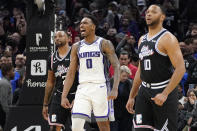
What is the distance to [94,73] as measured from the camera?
8.88 meters

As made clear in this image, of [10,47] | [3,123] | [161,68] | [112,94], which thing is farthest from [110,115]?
[10,47]

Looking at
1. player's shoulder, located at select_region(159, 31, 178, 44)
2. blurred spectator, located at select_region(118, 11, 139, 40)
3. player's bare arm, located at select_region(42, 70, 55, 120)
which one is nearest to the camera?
player's shoulder, located at select_region(159, 31, 178, 44)

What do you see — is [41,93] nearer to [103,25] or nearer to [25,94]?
[25,94]

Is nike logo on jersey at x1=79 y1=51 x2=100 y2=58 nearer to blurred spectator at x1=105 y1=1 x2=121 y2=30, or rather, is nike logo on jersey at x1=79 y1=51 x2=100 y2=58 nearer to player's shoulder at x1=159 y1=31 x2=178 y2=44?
player's shoulder at x1=159 y1=31 x2=178 y2=44

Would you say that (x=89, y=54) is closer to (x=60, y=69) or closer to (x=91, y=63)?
(x=91, y=63)

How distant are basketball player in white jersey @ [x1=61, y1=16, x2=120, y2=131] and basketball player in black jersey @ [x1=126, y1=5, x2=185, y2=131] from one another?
133 cm

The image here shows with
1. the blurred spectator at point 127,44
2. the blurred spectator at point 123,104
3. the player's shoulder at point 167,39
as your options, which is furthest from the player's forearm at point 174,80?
the blurred spectator at point 127,44

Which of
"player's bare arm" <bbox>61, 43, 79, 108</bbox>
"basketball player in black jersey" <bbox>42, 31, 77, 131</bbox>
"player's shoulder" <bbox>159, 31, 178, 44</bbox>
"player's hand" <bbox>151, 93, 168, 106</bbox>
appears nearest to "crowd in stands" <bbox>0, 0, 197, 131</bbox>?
"basketball player in black jersey" <bbox>42, 31, 77, 131</bbox>

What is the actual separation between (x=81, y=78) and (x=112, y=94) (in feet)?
1.79

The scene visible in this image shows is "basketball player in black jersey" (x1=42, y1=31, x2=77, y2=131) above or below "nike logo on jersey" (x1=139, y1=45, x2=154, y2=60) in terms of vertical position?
below

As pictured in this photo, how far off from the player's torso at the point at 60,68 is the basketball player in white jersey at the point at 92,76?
118cm

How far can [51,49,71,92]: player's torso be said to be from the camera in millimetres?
10172

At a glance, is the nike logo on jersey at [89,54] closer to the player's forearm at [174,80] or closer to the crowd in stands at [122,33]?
the player's forearm at [174,80]

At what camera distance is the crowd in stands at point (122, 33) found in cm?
1203
